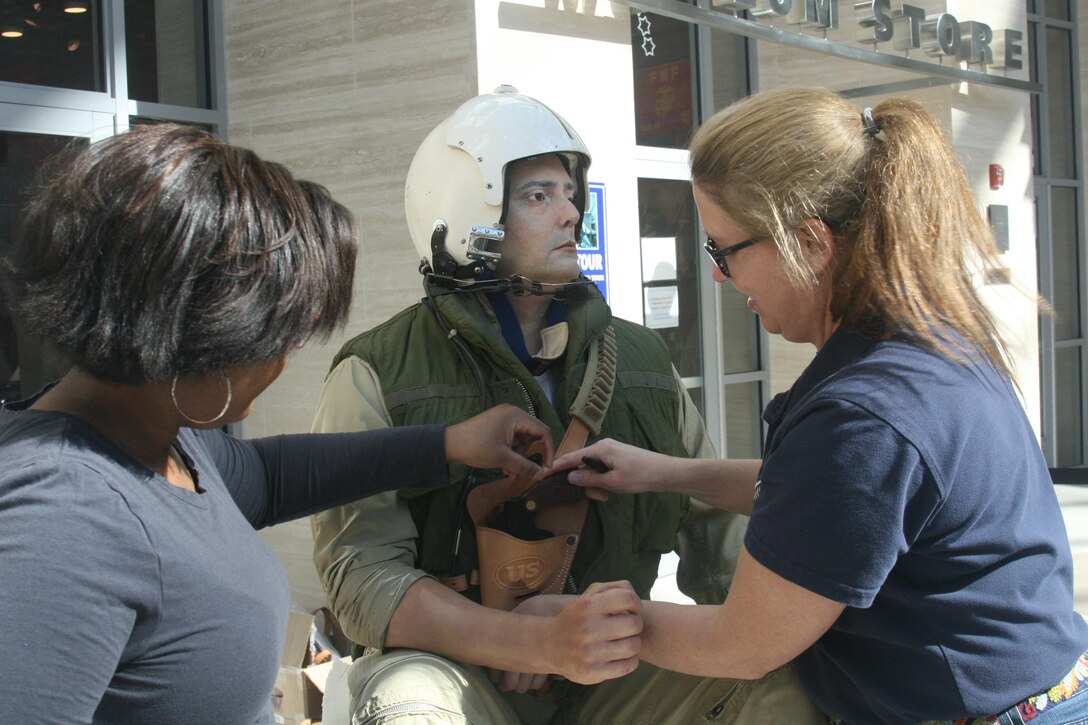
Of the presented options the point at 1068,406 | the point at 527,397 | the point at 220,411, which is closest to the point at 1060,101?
the point at 1068,406

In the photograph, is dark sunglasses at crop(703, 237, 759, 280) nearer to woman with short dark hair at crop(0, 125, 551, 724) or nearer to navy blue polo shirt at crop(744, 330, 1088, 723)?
navy blue polo shirt at crop(744, 330, 1088, 723)

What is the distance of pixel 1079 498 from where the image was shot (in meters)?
7.77

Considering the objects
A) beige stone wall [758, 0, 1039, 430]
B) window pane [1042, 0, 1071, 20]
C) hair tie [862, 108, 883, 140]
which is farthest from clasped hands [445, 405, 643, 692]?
window pane [1042, 0, 1071, 20]

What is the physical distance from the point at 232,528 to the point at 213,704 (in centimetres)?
24

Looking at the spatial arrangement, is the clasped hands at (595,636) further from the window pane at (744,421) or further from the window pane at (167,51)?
the window pane at (744,421)

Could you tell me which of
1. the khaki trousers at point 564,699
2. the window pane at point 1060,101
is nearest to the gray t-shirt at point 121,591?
the khaki trousers at point 564,699

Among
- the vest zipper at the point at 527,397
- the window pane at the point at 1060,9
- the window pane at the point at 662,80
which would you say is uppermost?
the window pane at the point at 1060,9

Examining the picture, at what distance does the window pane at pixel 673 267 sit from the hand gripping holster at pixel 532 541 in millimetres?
3660

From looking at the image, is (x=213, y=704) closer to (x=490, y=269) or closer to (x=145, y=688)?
(x=145, y=688)

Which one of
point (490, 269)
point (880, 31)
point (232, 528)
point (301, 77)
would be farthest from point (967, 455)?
point (880, 31)

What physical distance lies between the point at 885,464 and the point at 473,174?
1.29 metres

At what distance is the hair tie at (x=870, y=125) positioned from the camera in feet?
5.37

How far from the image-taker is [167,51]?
448cm

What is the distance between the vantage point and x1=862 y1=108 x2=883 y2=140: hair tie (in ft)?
5.37
